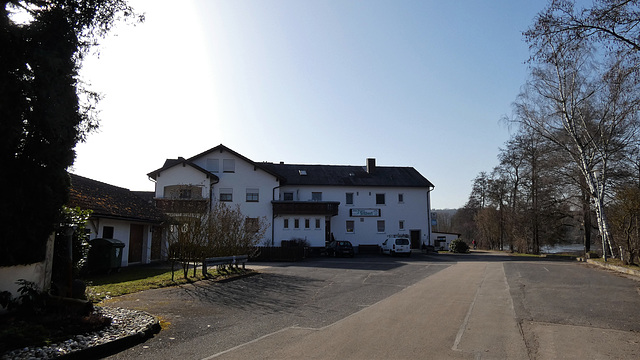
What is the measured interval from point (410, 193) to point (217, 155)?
806 inches

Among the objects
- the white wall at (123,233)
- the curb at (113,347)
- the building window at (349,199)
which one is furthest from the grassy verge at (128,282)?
the building window at (349,199)

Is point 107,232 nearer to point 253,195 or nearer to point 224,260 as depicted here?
point 224,260

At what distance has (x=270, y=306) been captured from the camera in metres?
11.1

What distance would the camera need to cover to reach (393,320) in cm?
915

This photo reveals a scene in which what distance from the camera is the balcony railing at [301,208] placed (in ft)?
128

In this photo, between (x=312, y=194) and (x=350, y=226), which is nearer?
(x=350, y=226)

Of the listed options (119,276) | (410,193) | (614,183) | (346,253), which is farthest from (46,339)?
(410,193)

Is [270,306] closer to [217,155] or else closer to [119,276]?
[119,276]

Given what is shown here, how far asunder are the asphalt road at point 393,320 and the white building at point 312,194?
2279cm

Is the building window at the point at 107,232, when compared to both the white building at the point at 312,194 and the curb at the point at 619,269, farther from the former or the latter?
the curb at the point at 619,269

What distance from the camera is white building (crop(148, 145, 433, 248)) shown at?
39.0 m

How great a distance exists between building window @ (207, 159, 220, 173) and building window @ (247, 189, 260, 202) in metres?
3.69

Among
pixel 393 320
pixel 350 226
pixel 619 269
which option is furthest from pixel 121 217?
pixel 350 226

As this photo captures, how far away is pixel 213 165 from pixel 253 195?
476 centimetres
